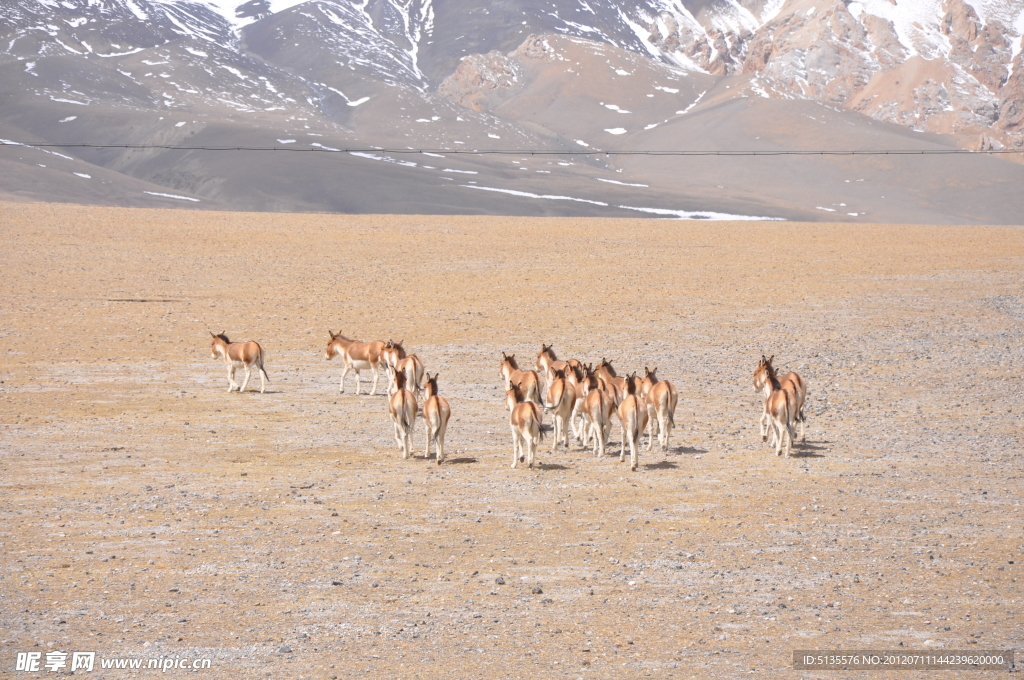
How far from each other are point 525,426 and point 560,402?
1.58m

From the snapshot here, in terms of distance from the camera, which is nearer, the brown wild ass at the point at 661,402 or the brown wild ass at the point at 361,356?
the brown wild ass at the point at 661,402

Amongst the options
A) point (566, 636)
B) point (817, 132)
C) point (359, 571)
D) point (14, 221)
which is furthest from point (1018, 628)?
point (817, 132)

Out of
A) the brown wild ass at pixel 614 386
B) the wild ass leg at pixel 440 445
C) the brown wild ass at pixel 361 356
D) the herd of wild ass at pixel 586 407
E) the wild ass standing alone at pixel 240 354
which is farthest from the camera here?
the brown wild ass at pixel 361 356

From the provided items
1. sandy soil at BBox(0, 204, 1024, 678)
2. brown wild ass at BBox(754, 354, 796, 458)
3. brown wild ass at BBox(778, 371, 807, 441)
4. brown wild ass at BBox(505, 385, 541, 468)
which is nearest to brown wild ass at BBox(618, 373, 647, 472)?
sandy soil at BBox(0, 204, 1024, 678)

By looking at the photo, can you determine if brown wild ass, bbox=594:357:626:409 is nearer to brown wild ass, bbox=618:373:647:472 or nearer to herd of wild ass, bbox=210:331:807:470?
herd of wild ass, bbox=210:331:807:470

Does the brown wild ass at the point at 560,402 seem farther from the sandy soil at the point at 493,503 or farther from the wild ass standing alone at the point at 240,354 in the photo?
the wild ass standing alone at the point at 240,354

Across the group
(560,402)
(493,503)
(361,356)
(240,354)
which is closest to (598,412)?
(560,402)

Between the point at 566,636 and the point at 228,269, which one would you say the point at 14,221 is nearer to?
the point at 228,269

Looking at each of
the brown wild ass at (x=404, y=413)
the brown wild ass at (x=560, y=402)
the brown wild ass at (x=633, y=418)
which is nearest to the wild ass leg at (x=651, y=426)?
the brown wild ass at (x=560, y=402)

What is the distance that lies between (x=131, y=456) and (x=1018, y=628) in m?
10.1

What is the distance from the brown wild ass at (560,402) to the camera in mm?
14461

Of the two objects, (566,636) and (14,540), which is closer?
(566,636)

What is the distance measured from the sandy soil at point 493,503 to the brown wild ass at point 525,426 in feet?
1.04

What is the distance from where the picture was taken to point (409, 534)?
10.6 m
